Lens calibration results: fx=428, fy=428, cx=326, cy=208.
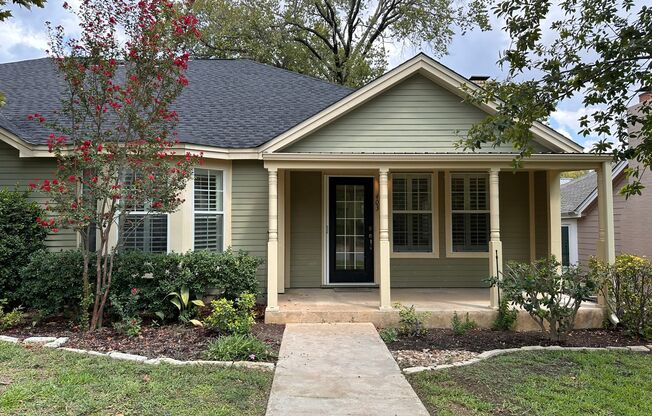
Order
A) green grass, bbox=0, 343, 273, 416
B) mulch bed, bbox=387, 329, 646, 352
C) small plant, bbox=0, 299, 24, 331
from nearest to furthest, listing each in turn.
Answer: green grass, bbox=0, 343, 273, 416 < mulch bed, bbox=387, 329, 646, 352 < small plant, bbox=0, 299, 24, 331

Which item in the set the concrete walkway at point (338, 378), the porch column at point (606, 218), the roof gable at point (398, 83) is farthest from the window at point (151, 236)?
the porch column at point (606, 218)

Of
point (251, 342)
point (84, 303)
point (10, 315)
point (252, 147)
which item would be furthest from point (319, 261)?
point (10, 315)

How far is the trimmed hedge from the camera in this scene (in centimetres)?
628

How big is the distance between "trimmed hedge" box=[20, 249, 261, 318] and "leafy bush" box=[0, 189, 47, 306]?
450 mm

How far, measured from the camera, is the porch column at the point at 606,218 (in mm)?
6727

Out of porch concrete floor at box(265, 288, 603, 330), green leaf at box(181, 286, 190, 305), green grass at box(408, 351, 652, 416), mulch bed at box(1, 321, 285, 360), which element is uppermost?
green leaf at box(181, 286, 190, 305)

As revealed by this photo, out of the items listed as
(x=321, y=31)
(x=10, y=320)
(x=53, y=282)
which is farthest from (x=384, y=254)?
(x=321, y=31)

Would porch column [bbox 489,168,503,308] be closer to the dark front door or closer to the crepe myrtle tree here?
the dark front door

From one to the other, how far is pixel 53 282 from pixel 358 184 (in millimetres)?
5473

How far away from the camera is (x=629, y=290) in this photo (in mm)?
6320

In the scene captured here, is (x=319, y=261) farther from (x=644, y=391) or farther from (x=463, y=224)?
(x=644, y=391)

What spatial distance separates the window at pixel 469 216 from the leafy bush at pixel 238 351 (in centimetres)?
499

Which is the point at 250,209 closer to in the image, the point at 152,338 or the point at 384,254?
the point at 384,254

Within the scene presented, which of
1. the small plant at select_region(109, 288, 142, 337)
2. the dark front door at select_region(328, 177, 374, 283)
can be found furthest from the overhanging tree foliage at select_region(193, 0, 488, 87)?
the small plant at select_region(109, 288, 142, 337)
